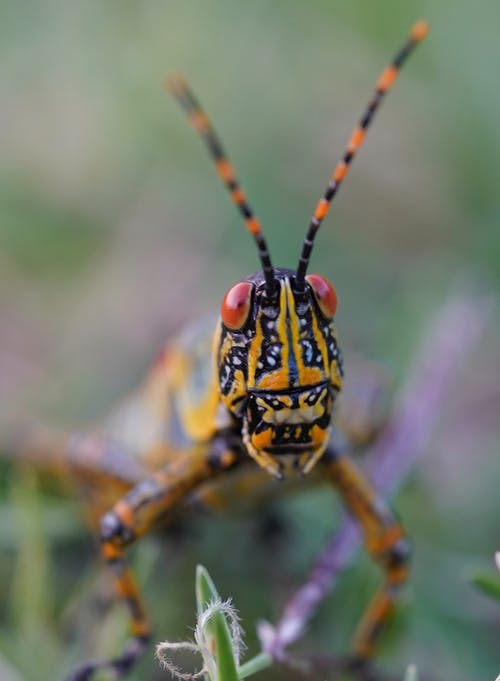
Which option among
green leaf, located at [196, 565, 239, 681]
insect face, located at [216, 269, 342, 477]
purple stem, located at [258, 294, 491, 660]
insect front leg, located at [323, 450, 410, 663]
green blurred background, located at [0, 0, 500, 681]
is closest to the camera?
green leaf, located at [196, 565, 239, 681]

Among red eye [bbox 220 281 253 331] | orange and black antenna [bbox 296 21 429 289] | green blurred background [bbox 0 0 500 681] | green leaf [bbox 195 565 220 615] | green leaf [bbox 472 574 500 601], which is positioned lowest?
green leaf [bbox 472 574 500 601]

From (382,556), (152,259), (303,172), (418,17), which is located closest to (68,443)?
(382,556)

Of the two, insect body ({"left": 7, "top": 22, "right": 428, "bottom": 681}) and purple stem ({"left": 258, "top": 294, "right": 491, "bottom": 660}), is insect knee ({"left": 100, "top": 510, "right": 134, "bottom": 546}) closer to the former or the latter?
insect body ({"left": 7, "top": 22, "right": 428, "bottom": 681})

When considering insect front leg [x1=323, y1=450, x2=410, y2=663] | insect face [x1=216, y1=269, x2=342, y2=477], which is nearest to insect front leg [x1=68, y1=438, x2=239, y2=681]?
insect front leg [x1=323, y1=450, x2=410, y2=663]

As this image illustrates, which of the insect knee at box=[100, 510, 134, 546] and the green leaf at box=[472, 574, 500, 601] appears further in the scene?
the insect knee at box=[100, 510, 134, 546]

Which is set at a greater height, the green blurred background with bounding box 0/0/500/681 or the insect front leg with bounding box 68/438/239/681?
the green blurred background with bounding box 0/0/500/681

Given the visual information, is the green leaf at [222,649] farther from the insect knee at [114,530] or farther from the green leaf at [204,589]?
the insect knee at [114,530]

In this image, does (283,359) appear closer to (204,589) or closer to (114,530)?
(204,589)
